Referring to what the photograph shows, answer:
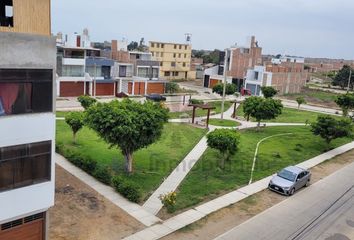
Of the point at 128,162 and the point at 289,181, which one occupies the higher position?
the point at 128,162

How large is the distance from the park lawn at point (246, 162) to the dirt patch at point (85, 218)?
3.37m

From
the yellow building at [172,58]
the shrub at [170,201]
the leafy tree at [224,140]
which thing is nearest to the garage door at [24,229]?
the shrub at [170,201]

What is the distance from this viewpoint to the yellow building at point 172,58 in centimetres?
8825

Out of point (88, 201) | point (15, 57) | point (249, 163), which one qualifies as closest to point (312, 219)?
point (249, 163)

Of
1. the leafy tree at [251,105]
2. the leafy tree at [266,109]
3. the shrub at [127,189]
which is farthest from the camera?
the leafy tree at [251,105]

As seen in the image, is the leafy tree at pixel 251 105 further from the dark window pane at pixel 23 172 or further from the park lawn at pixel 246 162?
the dark window pane at pixel 23 172

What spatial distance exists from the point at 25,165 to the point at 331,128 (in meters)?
26.8

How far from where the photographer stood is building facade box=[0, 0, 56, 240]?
12930 mm

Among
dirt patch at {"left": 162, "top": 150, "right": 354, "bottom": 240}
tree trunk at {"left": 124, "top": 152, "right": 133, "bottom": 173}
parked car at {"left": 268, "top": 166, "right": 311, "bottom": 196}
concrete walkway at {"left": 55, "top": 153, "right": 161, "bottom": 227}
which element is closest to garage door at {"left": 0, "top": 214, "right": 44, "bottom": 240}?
concrete walkway at {"left": 55, "top": 153, "right": 161, "bottom": 227}

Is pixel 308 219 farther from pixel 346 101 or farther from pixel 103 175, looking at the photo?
pixel 346 101

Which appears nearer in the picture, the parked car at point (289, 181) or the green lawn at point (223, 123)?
the parked car at point (289, 181)

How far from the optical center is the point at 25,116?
1358 centimetres

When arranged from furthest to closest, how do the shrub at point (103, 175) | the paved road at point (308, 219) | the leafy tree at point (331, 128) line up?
the leafy tree at point (331, 128)
the shrub at point (103, 175)
the paved road at point (308, 219)

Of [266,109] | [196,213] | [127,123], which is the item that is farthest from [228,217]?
[266,109]
